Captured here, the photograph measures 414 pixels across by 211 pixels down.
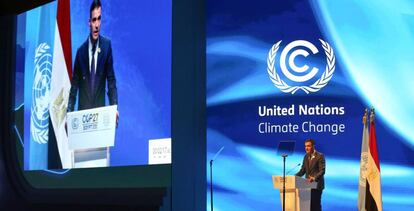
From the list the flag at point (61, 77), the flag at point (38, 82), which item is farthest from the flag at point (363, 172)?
the flag at point (38, 82)

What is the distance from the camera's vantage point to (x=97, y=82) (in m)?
5.36

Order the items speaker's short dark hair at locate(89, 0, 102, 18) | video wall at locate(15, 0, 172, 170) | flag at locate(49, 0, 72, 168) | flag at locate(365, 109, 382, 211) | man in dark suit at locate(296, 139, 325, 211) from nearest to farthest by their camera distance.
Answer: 1. flag at locate(365, 109, 382, 211)
2. man in dark suit at locate(296, 139, 325, 211)
3. video wall at locate(15, 0, 172, 170)
4. speaker's short dark hair at locate(89, 0, 102, 18)
5. flag at locate(49, 0, 72, 168)

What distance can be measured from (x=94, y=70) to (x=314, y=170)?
89.2 inches

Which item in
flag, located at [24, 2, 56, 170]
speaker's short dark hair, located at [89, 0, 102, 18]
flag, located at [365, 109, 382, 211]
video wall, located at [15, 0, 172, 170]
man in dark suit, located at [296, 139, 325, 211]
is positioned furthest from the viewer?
flag, located at [24, 2, 56, 170]

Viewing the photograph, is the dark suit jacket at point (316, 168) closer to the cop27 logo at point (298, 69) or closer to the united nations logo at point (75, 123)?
the cop27 logo at point (298, 69)

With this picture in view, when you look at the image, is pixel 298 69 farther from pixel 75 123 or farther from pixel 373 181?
pixel 75 123

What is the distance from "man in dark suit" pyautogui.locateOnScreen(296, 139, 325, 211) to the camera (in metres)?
4.11

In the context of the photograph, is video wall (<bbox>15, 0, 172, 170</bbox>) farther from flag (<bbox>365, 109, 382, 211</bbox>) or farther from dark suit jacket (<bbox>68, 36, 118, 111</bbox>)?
flag (<bbox>365, 109, 382, 211</bbox>)

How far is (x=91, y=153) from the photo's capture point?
5.29m

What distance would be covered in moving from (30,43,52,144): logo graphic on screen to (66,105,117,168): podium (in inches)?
16.6

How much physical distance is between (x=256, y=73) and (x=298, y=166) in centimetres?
73

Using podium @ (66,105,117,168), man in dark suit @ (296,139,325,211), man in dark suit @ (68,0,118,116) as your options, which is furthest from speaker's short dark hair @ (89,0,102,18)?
man in dark suit @ (296,139,325,211)

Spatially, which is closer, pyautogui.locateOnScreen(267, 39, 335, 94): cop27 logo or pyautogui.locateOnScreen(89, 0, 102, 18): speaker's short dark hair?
pyautogui.locateOnScreen(267, 39, 335, 94): cop27 logo

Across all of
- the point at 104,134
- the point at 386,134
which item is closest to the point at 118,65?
the point at 104,134
